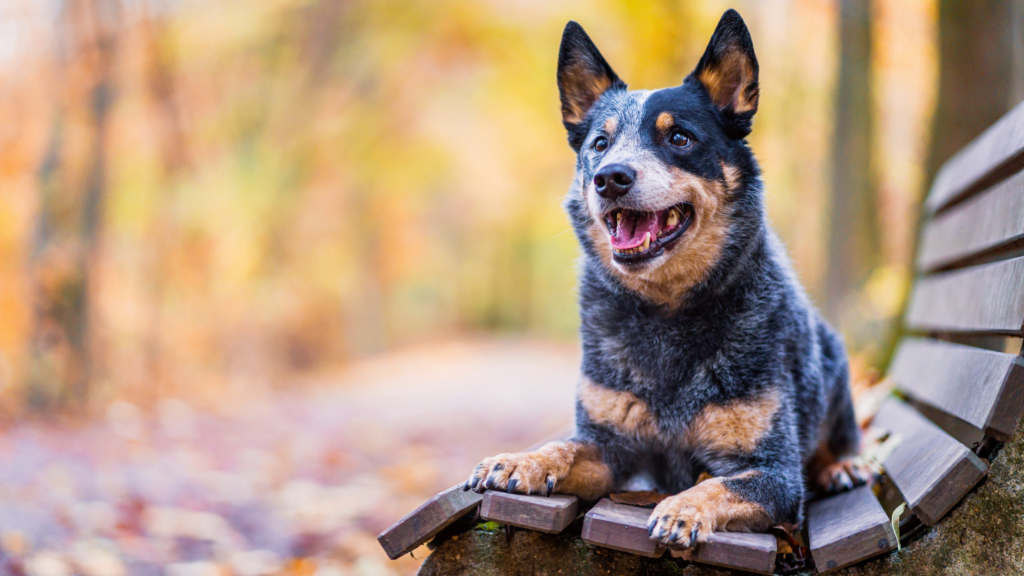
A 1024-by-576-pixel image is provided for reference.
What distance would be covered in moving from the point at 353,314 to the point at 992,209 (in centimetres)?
1822

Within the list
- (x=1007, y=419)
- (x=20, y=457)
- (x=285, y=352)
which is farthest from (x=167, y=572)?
(x=285, y=352)

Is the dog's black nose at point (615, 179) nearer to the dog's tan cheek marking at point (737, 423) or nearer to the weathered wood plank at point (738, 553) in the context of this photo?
the dog's tan cheek marking at point (737, 423)

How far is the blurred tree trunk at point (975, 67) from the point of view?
5.12m

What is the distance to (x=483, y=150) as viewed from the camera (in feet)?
55.9

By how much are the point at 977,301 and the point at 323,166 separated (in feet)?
46.5

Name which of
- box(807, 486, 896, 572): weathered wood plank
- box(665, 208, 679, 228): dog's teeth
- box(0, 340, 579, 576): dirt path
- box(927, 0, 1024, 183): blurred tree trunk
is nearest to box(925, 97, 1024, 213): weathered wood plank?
box(927, 0, 1024, 183): blurred tree trunk

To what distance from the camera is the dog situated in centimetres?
266

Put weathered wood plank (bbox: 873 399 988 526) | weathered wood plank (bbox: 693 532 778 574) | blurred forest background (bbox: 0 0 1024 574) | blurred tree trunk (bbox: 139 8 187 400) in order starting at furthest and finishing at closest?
1. blurred tree trunk (bbox: 139 8 187 400)
2. blurred forest background (bbox: 0 0 1024 574)
3. weathered wood plank (bbox: 873 399 988 526)
4. weathered wood plank (bbox: 693 532 778 574)

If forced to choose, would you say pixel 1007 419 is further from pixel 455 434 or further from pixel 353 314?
pixel 353 314

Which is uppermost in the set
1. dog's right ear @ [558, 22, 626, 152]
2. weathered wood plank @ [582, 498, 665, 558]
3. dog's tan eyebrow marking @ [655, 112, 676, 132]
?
dog's right ear @ [558, 22, 626, 152]

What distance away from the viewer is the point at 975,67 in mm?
5215

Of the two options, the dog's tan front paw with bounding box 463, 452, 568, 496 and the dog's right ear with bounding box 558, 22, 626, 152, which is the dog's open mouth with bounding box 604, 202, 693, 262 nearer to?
the dog's right ear with bounding box 558, 22, 626, 152

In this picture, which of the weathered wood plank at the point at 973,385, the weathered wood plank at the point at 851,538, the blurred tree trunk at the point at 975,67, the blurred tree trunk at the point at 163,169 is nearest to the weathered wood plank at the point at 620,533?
the weathered wood plank at the point at 851,538

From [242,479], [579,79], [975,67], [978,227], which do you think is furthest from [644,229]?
[242,479]
